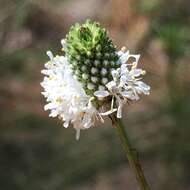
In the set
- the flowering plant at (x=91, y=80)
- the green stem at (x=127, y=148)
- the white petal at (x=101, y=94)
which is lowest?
the green stem at (x=127, y=148)

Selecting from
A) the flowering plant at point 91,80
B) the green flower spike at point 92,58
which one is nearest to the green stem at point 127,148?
the flowering plant at point 91,80

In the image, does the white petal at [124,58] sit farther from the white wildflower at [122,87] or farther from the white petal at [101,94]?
the white petal at [101,94]

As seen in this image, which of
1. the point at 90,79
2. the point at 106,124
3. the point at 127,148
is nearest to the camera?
the point at 127,148

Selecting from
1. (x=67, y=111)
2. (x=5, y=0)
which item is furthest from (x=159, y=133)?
(x=67, y=111)

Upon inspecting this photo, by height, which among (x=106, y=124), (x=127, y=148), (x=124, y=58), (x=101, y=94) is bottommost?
(x=127, y=148)

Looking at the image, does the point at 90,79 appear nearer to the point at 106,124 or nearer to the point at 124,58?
the point at 124,58

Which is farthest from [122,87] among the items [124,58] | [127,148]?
[127,148]

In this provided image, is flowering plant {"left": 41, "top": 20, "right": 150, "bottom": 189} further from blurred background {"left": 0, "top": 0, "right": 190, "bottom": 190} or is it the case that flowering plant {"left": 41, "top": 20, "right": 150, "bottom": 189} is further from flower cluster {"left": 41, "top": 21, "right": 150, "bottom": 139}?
blurred background {"left": 0, "top": 0, "right": 190, "bottom": 190}

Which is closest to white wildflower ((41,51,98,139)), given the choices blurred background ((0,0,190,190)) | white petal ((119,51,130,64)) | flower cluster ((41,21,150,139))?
flower cluster ((41,21,150,139))
